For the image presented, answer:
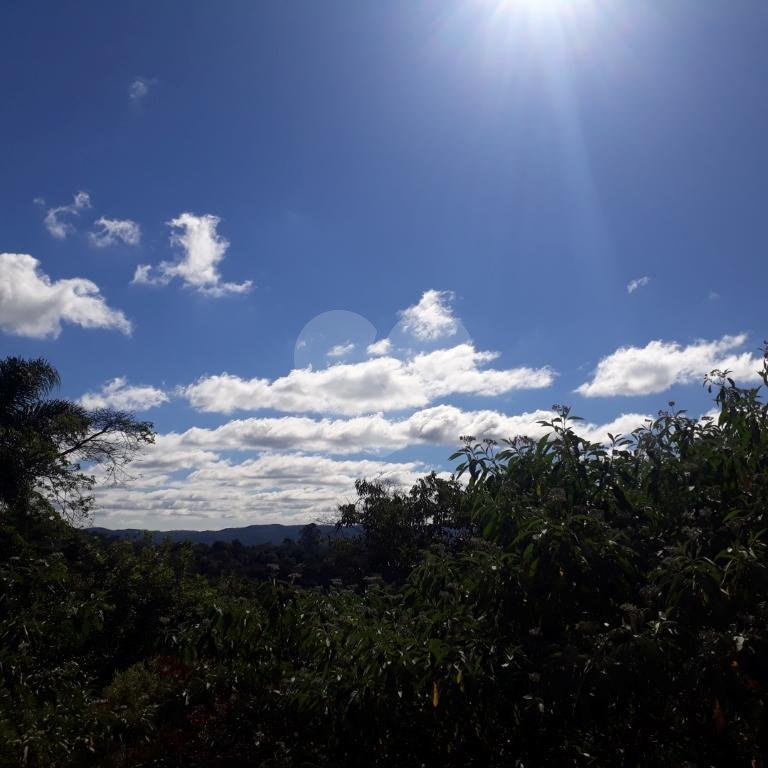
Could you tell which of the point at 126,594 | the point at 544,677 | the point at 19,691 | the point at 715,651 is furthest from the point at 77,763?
the point at 126,594

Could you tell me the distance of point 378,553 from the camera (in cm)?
2125

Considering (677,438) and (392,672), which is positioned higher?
(677,438)

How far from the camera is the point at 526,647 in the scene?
3.05m

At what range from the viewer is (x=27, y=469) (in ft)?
51.5

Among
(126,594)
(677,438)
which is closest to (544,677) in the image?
(677,438)

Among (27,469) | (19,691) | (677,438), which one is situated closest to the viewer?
(677,438)

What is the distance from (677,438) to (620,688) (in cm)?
143

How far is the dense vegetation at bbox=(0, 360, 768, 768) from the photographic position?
8.37 feet

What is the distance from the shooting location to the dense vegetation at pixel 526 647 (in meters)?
2.55

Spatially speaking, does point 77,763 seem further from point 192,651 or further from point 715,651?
point 715,651

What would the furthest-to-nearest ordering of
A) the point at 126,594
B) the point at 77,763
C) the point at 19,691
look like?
1. the point at 126,594
2. the point at 19,691
3. the point at 77,763

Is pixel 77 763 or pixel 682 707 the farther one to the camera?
pixel 77 763

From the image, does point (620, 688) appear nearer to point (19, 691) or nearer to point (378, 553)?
point (19, 691)

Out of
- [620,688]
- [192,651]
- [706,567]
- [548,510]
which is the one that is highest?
[548,510]
